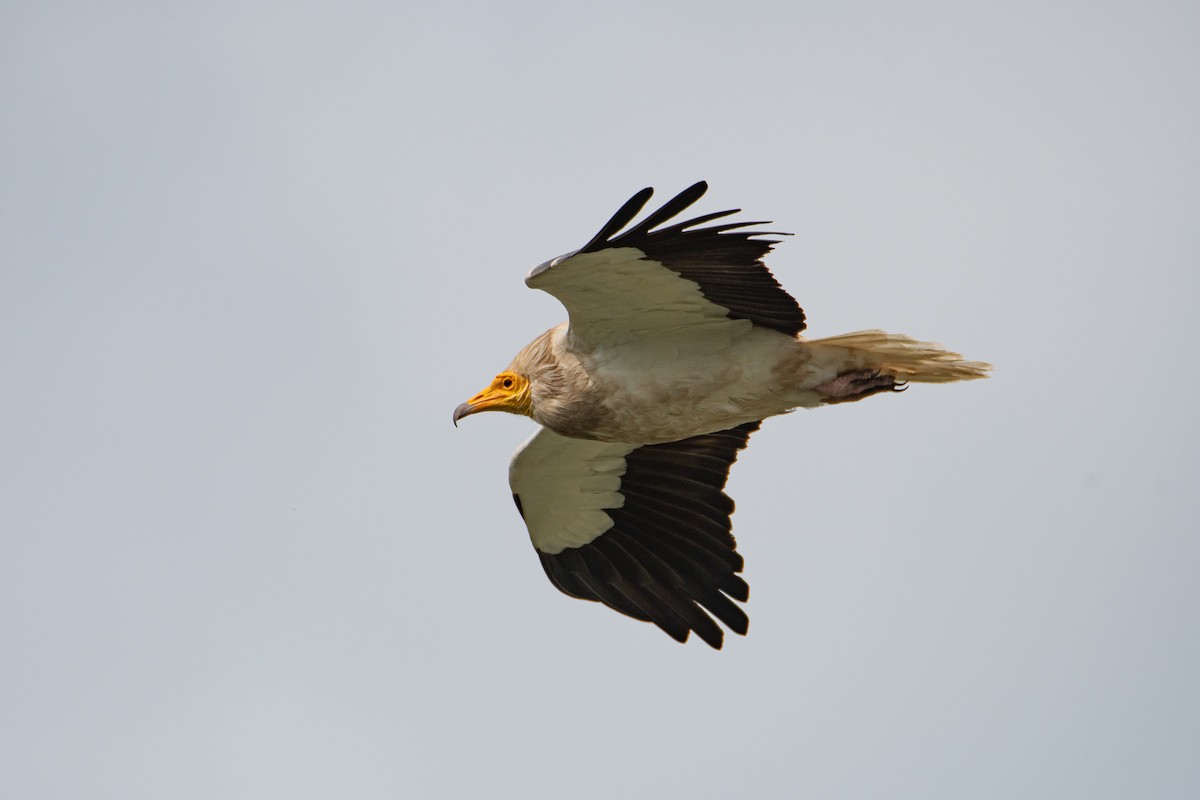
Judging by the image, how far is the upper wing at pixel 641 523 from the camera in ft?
28.6

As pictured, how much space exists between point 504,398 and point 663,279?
1375 millimetres

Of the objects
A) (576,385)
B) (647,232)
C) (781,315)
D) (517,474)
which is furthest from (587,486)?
(647,232)

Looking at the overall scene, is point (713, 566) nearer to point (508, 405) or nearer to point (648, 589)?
point (648, 589)

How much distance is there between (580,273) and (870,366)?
1.61 metres

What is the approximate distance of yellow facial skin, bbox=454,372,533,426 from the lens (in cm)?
837

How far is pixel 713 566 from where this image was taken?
28.7 ft

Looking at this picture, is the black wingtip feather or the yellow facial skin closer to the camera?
the yellow facial skin

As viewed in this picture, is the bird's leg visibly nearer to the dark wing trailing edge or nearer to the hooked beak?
the dark wing trailing edge

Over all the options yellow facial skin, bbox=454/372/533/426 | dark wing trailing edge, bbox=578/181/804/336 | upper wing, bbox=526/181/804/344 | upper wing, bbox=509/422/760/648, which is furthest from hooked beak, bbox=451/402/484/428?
dark wing trailing edge, bbox=578/181/804/336

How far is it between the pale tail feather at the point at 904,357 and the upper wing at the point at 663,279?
11.4 inches

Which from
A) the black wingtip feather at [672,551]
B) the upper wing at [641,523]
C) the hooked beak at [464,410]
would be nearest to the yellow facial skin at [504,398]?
the hooked beak at [464,410]

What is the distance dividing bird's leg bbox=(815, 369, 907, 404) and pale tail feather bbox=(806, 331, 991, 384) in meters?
0.03

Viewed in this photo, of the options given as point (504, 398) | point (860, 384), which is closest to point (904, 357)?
point (860, 384)

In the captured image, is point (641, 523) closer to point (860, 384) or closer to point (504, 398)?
point (504, 398)
